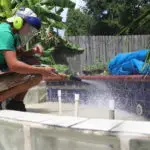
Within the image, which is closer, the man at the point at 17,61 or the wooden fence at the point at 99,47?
the man at the point at 17,61

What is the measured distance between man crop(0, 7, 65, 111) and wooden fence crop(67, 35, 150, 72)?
12562mm

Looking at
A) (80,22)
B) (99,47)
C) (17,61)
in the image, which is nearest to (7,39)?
(17,61)

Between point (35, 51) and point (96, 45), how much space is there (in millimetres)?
A: 13204

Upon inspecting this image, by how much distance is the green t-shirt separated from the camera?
4.22 metres

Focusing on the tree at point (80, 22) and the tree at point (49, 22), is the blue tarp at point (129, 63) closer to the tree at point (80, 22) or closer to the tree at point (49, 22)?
the tree at point (49, 22)

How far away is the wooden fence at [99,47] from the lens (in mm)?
17516

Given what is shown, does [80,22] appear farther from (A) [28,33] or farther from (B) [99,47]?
(A) [28,33]

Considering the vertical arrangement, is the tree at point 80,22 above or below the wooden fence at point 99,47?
above

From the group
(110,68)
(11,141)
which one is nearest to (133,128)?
(11,141)

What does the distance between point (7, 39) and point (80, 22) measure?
95.2ft

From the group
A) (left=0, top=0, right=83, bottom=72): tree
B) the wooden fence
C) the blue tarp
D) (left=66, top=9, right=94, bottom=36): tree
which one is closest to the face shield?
the blue tarp

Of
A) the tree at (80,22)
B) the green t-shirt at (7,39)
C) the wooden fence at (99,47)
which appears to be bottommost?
the wooden fence at (99,47)

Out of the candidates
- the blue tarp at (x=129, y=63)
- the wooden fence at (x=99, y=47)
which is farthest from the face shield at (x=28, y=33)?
the wooden fence at (x=99, y=47)

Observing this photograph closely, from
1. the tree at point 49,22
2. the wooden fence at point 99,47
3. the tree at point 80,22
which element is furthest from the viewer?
the tree at point 80,22
